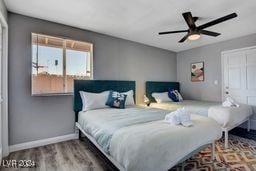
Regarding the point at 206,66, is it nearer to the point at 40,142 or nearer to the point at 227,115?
the point at 227,115

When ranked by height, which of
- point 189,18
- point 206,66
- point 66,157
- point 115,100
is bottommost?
point 66,157

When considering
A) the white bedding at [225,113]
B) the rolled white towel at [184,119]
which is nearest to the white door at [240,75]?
the white bedding at [225,113]

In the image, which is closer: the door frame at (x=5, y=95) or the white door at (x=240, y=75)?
the door frame at (x=5, y=95)

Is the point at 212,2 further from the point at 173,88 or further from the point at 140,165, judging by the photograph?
the point at 173,88

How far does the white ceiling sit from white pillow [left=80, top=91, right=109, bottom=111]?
4.92ft

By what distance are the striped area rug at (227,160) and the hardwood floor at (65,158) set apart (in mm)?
1127

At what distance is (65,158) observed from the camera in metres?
2.36

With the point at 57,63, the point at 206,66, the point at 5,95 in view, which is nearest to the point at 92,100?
the point at 57,63

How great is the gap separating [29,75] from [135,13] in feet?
7.49

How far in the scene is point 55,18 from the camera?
2.90 m

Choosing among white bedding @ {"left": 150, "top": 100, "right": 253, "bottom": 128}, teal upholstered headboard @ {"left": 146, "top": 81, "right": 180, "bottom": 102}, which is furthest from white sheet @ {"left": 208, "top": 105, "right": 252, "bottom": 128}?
teal upholstered headboard @ {"left": 146, "top": 81, "right": 180, "bottom": 102}

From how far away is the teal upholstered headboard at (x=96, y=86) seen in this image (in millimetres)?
3217

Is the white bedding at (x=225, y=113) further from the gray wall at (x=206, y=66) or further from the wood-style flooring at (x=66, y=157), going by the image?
the wood-style flooring at (x=66, y=157)

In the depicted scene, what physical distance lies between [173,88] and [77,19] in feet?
12.0
